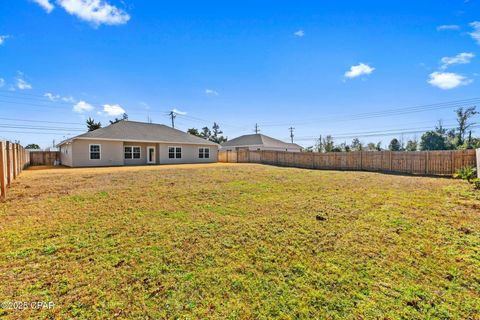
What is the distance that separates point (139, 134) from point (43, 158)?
30.9ft

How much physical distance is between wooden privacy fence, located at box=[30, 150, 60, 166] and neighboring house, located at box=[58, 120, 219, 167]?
0.85m

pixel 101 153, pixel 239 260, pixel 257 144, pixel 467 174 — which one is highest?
pixel 257 144

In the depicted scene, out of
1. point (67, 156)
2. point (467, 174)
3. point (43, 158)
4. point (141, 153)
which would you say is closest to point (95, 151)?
point (67, 156)

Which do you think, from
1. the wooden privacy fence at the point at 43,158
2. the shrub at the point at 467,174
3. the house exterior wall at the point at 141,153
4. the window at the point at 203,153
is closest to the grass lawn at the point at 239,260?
the shrub at the point at 467,174

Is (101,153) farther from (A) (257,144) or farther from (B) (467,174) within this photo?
(B) (467,174)

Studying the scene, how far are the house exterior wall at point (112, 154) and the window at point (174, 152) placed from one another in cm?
31

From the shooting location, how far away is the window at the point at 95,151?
17750 millimetres

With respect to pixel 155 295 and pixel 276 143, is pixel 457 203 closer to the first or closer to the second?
pixel 155 295

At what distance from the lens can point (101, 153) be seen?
18.2 meters

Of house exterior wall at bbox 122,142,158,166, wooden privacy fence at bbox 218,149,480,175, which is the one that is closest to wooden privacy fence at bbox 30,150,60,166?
house exterior wall at bbox 122,142,158,166

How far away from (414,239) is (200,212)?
4.13 metres

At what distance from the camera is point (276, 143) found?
119 ft

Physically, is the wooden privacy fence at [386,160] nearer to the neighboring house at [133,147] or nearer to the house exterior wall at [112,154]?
the neighboring house at [133,147]

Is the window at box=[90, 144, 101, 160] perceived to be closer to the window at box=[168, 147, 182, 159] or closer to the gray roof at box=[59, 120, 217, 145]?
the gray roof at box=[59, 120, 217, 145]
